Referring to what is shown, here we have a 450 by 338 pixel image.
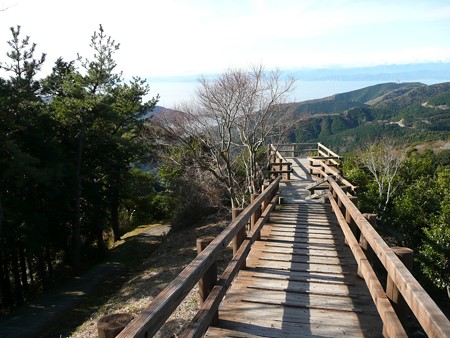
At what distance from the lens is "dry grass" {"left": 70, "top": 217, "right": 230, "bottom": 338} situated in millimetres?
8867

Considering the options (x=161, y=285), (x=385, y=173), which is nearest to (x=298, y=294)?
(x=161, y=285)

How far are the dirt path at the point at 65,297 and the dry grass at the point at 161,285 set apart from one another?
1.32 m

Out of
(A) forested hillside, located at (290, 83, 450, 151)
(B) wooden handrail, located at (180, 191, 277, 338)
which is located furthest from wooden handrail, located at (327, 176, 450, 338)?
(A) forested hillside, located at (290, 83, 450, 151)

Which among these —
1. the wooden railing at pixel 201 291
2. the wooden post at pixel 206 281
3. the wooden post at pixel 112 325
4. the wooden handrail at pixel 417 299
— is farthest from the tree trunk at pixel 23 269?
the wooden handrail at pixel 417 299

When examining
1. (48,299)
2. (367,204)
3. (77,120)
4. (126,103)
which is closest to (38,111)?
(77,120)

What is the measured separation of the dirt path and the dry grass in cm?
132

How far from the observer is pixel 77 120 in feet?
60.2

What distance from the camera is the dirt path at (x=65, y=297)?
12203mm

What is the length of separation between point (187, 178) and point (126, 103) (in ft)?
19.2

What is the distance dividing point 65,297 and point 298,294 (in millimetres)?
13520

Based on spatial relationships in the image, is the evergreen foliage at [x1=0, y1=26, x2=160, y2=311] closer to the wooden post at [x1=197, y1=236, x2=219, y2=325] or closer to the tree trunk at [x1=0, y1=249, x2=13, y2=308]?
the tree trunk at [x1=0, y1=249, x2=13, y2=308]

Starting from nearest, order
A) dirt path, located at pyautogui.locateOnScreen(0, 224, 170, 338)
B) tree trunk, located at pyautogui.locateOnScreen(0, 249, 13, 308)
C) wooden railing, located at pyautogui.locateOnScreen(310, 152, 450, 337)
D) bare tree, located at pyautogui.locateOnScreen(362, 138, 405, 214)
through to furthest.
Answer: wooden railing, located at pyautogui.locateOnScreen(310, 152, 450, 337)
dirt path, located at pyautogui.locateOnScreen(0, 224, 170, 338)
tree trunk, located at pyautogui.locateOnScreen(0, 249, 13, 308)
bare tree, located at pyautogui.locateOnScreen(362, 138, 405, 214)

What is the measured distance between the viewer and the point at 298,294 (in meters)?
4.46

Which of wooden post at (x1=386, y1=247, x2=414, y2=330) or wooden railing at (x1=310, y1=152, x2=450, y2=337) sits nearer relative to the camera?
wooden railing at (x1=310, y1=152, x2=450, y2=337)
